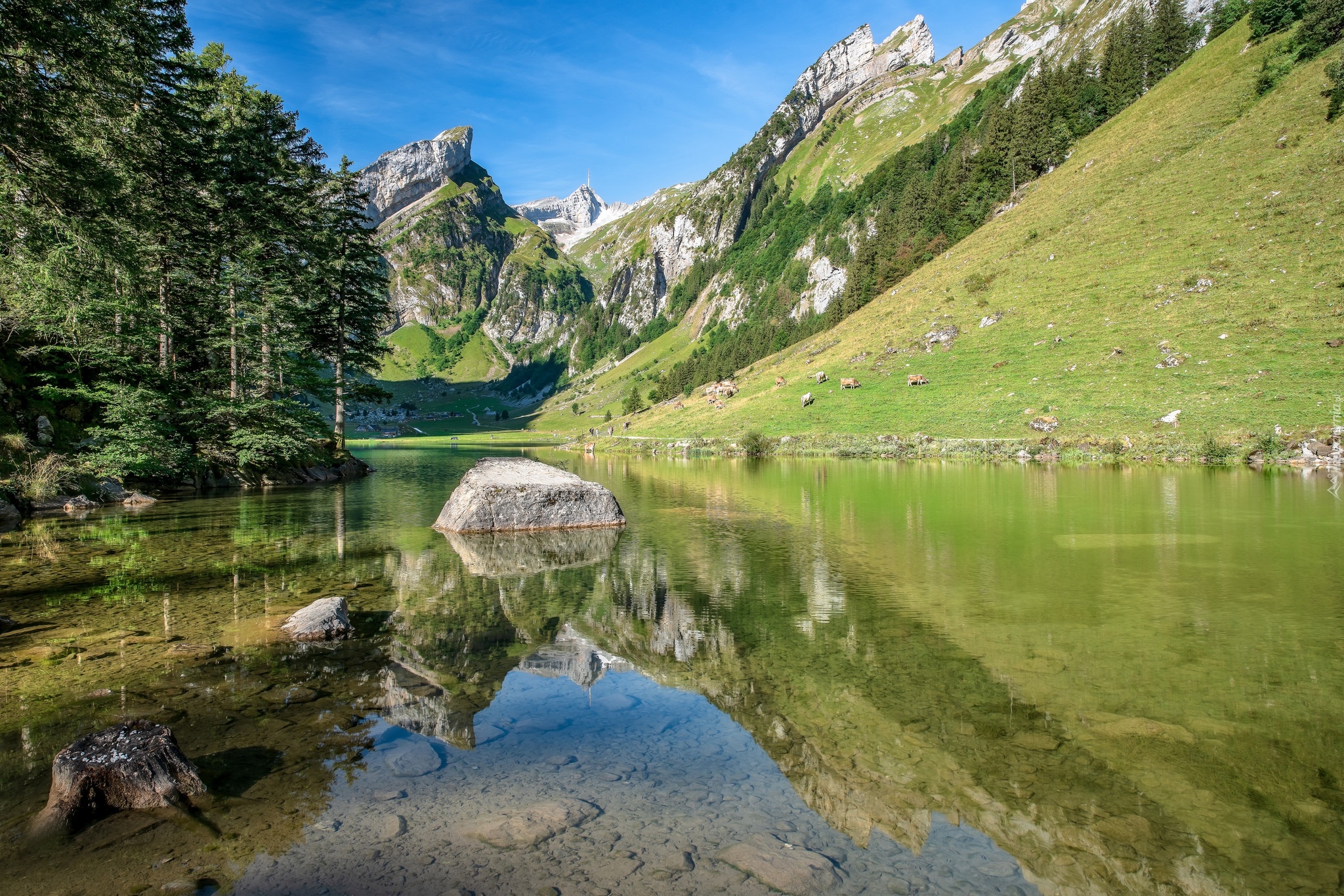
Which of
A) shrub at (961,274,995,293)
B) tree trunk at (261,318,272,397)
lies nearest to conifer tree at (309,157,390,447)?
tree trunk at (261,318,272,397)

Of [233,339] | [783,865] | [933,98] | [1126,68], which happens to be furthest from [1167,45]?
[783,865]

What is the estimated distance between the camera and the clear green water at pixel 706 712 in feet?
15.1

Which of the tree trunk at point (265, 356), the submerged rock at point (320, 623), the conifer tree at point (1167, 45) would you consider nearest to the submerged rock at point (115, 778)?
the submerged rock at point (320, 623)

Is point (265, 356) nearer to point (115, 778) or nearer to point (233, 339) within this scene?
point (233, 339)

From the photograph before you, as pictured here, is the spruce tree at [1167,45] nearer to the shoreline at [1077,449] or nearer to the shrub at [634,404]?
the shoreline at [1077,449]

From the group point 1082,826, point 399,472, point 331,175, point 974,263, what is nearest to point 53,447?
point 399,472

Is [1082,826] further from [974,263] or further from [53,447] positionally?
[974,263]

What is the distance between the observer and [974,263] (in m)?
73.2

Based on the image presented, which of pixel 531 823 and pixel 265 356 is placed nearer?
pixel 531 823

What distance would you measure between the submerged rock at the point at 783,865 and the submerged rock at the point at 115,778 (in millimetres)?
4562

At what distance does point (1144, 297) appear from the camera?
53625mm

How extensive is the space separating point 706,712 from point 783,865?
272cm

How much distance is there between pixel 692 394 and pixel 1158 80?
3187 inches

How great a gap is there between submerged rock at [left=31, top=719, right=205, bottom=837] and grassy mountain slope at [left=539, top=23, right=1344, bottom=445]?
5152 cm
